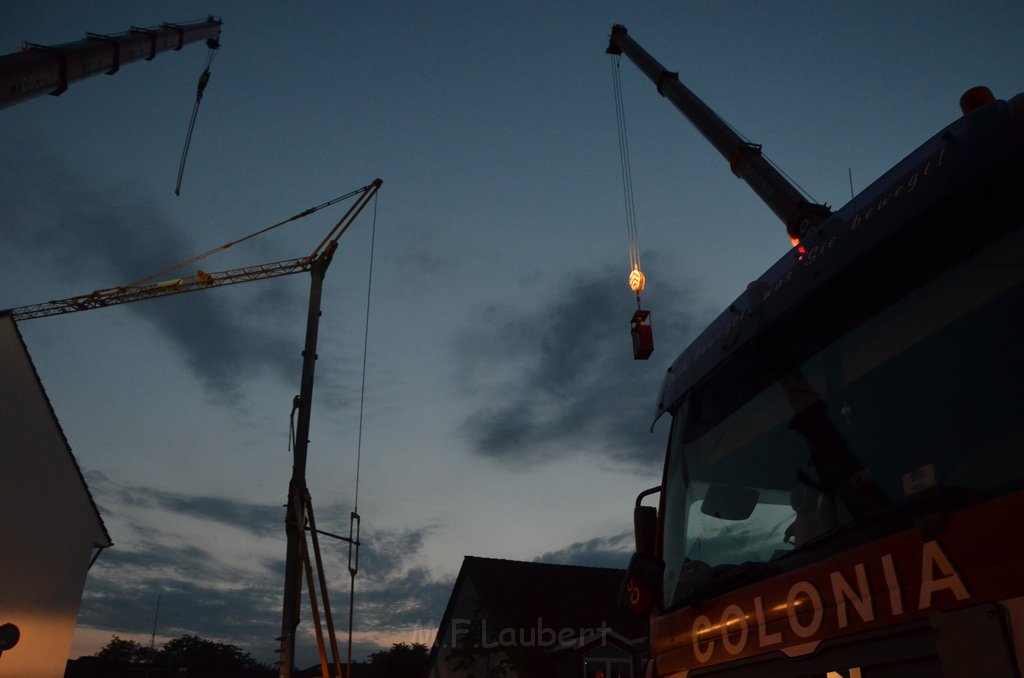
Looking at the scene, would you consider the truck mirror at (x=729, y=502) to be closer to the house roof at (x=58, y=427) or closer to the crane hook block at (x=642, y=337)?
the crane hook block at (x=642, y=337)

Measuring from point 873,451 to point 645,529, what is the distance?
5.93 feet

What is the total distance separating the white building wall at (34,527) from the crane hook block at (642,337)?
18.4 meters

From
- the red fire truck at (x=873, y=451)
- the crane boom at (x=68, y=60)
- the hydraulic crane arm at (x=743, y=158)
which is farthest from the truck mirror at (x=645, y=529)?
the crane boom at (x=68, y=60)

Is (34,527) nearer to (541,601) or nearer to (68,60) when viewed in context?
(68,60)

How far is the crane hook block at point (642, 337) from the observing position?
35.6 ft

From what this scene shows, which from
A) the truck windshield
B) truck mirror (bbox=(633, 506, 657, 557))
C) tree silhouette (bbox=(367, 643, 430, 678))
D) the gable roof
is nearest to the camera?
the truck windshield

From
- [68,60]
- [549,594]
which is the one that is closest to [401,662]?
[549,594]

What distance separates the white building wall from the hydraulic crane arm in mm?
19265

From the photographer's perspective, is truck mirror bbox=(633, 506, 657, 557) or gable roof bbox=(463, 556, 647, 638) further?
gable roof bbox=(463, 556, 647, 638)

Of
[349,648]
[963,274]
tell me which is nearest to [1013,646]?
[963,274]

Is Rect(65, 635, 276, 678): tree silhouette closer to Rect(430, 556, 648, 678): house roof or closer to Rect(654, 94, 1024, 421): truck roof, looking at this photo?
Rect(430, 556, 648, 678): house roof

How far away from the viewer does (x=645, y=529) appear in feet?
14.4

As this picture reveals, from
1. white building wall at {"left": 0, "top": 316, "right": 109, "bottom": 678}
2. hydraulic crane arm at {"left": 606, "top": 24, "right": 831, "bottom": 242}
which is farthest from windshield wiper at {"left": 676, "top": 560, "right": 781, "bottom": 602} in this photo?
white building wall at {"left": 0, "top": 316, "right": 109, "bottom": 678}

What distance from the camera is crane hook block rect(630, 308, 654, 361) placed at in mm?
10844
